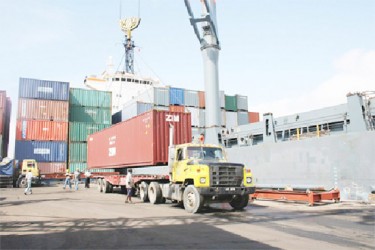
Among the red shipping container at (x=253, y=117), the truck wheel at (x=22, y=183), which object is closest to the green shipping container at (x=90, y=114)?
the truck wheel at (x=22, y=183)

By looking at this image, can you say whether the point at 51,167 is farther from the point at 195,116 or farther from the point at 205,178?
the point at 205,178

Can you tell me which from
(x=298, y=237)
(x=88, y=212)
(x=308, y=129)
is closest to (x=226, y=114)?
(x=308, y=129)

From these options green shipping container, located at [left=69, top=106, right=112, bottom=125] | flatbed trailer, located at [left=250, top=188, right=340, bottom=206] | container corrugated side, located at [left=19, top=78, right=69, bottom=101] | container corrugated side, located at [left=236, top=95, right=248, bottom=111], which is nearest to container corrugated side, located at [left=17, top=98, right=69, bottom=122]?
container corrugated side, located at [left=19, top=78, right=69, bottom=101]

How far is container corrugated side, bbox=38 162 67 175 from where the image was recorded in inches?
1379

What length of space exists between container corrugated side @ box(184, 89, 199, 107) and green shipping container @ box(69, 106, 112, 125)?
10.5 metres

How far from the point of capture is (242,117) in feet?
143

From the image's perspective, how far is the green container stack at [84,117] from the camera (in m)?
37.5

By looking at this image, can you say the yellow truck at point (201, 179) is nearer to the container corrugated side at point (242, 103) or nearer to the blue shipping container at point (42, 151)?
the blue shipping container at point (42, 151)

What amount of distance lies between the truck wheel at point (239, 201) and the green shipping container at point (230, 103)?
31050 mm

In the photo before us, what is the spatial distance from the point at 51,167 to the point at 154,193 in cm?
2497

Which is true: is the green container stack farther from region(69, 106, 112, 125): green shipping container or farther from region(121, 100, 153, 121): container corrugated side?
region(121, 100, 153, 121): container corrugated side

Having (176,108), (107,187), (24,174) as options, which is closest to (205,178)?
(107,187)

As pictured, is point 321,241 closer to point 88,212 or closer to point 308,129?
point 88,212

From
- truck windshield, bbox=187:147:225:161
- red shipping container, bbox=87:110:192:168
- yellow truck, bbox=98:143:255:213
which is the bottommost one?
yellow truck, bbox=98:143:255:213
